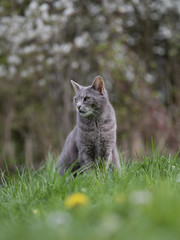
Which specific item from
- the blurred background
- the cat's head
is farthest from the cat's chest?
the blurred background

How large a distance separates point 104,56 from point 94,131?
512 centimetres

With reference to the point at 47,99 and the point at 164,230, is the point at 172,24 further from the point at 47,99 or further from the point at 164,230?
the point at 164,230

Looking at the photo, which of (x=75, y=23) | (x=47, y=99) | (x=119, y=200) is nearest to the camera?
(x=119, y=200)

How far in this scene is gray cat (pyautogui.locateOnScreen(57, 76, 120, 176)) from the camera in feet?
11.1

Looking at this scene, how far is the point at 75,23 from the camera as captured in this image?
8125 mm

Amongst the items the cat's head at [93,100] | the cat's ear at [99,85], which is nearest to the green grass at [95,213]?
the cat's head at [93,100]

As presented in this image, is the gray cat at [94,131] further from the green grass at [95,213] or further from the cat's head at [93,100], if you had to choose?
the green grass at [95,213]

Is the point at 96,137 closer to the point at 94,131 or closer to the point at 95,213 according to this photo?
the point at 94,131

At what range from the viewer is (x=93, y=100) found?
11.4 feet

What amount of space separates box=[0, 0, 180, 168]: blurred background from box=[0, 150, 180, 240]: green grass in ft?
18.2

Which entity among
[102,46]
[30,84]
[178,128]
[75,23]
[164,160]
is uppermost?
[75,23]

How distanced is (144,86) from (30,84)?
3590mm

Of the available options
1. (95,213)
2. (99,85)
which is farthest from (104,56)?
(95,213)

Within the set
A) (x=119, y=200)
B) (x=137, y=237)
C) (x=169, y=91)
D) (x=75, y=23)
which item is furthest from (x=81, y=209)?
(x=169, y=91)
